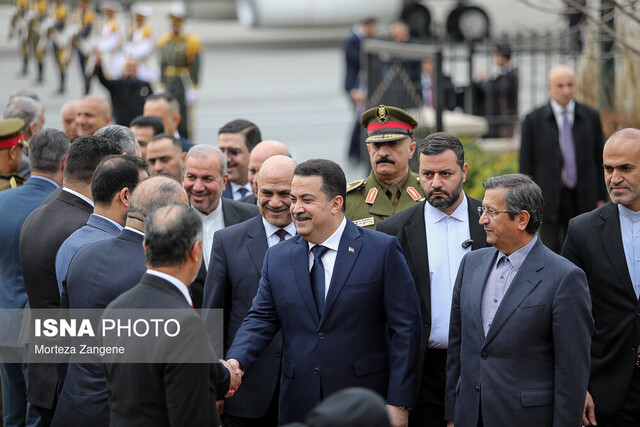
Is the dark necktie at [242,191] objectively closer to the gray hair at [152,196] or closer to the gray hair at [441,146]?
the gray hair at [441,146]

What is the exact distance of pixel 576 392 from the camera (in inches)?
181

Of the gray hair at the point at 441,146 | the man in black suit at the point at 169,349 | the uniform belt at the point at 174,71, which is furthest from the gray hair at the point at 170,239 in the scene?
the uniform belt at the point at 174,71

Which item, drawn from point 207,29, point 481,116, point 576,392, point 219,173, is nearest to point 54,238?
point 219,173

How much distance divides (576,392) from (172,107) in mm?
5586

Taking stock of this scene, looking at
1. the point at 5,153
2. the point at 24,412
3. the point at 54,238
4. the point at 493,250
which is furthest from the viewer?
the point at 5,153

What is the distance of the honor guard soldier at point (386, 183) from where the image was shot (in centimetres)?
630

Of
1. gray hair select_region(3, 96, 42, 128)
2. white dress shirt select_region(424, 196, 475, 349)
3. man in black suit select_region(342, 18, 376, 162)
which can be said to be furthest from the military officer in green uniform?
man in black suit select_region(342, 18, 376, 162)

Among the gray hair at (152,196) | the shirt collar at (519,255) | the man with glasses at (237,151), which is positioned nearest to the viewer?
the gray hair at (152,196)

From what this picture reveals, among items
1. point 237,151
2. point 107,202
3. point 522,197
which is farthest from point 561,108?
point 107,202

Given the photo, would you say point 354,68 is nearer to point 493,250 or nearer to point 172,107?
point 172,107

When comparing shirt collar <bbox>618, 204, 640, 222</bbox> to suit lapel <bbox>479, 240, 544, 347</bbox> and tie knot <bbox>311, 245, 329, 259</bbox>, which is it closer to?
suit lapel <bbox>479, 240, 544, 347</bbox>

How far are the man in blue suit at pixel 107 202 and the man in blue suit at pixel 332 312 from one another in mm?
867

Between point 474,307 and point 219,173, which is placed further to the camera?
point 219,173

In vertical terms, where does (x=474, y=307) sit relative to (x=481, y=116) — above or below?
below
